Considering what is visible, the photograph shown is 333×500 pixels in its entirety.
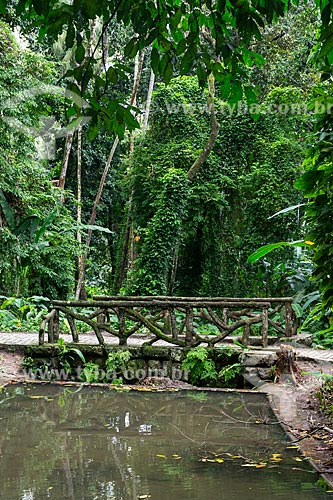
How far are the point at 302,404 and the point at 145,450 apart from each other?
2637 millimetres

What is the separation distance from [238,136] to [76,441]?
13.6m

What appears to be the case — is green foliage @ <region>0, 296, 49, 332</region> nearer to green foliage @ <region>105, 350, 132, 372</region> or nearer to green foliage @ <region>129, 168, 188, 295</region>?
green foliage @ <region>129, 168, 188, 295</region>

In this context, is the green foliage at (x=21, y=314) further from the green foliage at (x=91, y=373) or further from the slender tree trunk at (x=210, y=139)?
the slender tree trunk at (x=210, y=139)

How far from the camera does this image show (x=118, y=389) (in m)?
8.52

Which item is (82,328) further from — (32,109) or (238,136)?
(238,136)

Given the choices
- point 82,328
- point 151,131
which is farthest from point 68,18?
point 151,131

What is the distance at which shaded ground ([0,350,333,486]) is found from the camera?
5293 mm

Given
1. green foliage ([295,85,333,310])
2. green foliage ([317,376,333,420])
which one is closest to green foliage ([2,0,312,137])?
green foliage ([295,85,333,310])

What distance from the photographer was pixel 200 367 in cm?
938

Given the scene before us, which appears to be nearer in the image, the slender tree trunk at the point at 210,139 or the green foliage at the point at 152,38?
the green foliage at the point at 152,38

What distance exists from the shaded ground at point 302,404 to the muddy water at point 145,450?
0.14 meters

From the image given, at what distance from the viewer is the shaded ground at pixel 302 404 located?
5.29 metres

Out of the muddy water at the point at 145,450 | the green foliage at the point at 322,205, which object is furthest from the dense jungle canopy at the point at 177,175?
the green foliage at the point at 322,205

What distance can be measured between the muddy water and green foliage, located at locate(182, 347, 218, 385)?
1.24 meters
